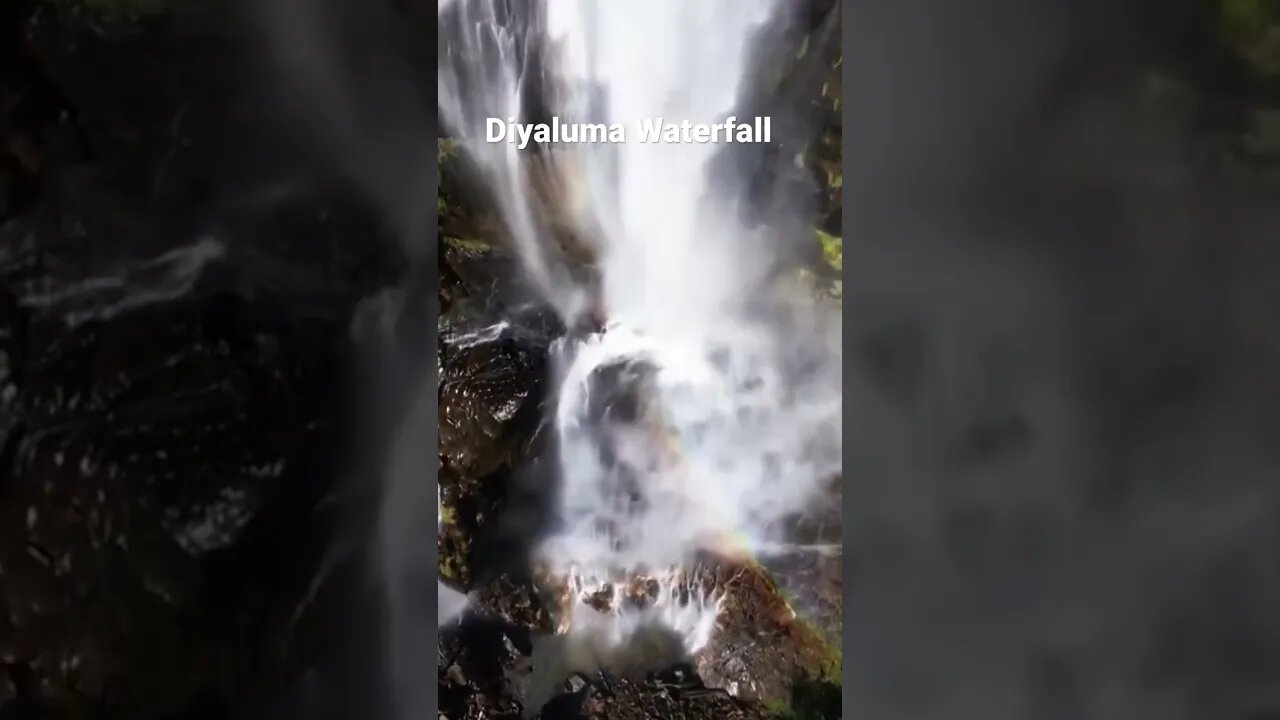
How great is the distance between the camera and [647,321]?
1087mm

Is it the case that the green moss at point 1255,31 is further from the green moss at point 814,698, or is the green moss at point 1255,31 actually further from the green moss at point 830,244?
the green moss at point 814,698

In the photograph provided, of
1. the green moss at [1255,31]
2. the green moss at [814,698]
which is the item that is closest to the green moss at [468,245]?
the green moss at [814,698]

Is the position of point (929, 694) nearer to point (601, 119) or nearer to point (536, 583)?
point (536, 583)

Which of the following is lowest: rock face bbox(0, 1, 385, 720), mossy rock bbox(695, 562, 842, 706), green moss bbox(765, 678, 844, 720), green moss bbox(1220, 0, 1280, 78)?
green moss bbox(765, 678, 844, 720)

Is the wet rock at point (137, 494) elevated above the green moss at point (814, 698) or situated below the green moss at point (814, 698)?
above

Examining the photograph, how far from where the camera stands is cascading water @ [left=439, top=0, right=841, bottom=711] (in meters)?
1.08

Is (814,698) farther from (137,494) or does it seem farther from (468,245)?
(137,494)

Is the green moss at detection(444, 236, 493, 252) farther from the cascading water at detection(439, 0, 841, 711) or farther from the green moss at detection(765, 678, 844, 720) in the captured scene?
the green moss at detection(765, 678, 844, 720)

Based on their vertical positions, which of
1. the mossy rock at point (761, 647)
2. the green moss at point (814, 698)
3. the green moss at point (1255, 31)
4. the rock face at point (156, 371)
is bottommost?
the green moss at point (814, 698)

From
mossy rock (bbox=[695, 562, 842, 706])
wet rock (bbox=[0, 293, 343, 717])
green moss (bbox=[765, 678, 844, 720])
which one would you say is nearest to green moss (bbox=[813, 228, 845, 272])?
mossy rock (bbox=[695, 562, 842, 706])

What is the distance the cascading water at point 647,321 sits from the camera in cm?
108

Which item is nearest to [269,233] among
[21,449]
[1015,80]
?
[21,449]

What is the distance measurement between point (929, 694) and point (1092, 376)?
0.46 m

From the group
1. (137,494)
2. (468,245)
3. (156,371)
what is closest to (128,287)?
(156,371)
